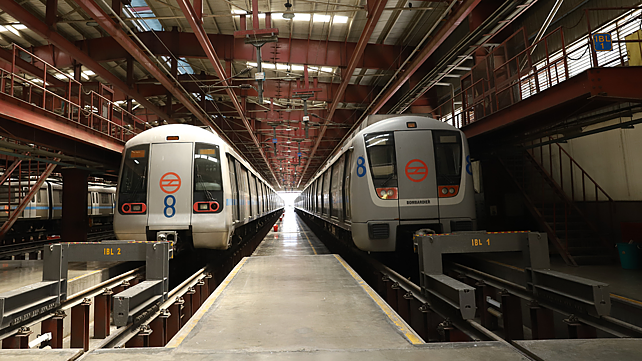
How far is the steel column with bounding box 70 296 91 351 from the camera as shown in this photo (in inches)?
169

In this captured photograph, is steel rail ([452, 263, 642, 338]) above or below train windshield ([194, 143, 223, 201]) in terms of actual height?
below

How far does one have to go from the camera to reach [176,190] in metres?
6.62

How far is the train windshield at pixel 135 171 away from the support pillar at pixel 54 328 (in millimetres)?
2788

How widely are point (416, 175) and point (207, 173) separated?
3888 mm

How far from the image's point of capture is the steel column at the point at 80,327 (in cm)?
430

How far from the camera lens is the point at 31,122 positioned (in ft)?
21.6

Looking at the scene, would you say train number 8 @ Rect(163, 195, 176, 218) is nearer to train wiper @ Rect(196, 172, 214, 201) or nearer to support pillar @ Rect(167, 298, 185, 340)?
train wiper @ Rect(196, 172, 214, 201)

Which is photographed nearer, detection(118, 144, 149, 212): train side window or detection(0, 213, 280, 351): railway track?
detection(0, 213, 280, 351): railway track

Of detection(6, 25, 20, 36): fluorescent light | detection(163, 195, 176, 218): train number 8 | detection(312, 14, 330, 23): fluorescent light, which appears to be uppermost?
detection(6, 25, 20, 36): fluorescent light

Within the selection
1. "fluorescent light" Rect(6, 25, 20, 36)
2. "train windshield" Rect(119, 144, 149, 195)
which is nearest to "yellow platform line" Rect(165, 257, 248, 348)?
"train windshield" Rect(119, 144, 149, 195)

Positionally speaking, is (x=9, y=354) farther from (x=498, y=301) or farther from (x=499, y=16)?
(x=499, y=16)

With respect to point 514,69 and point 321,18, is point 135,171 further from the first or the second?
point 514,69

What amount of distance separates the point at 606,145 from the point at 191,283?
31.3 ft

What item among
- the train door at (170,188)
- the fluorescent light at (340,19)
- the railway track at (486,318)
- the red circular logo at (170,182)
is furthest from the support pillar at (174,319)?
the fluorescent light at (340,19)
